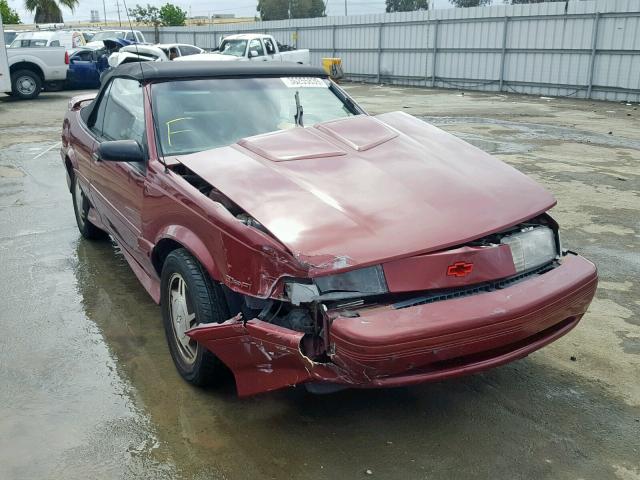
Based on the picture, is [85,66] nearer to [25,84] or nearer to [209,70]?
[25,84]

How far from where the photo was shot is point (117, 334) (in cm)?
393

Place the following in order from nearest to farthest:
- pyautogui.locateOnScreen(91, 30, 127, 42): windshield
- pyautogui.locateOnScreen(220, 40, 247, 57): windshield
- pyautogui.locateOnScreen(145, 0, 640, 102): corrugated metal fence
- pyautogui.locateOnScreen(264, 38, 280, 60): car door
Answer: pyautogui.locateOnScreen(145, 0, 640, 102): corrugated metal fence → pyautogui.locateOnScreen(220, 40, 247, 57): windshield → pyautogui.locateOnScreen(264, 38, 280, 60): car door → pyautogui.locateOnScreen(91, 30, 127, 42): windshield

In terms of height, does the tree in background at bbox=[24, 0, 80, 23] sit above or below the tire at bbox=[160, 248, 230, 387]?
above

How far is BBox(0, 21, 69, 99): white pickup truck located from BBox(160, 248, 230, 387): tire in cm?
1701

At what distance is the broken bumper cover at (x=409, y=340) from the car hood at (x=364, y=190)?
0.27 metres

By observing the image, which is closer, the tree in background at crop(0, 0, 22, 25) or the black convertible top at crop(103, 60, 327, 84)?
the black convertible top at crop(103, 60, 327, 84)

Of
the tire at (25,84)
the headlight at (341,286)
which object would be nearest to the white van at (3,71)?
the tire at (25,84)

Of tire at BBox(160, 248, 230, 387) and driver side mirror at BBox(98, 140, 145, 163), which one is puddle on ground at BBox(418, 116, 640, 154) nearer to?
driver side mirror at BBox(98, 140, 145, 163)

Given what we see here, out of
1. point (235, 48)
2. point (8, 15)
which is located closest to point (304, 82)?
point (235, 48)

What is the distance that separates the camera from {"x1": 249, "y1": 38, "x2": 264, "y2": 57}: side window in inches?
752

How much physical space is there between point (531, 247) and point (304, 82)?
7.18ft

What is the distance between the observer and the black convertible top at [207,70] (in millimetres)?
3982

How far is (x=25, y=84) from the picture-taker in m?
18.1

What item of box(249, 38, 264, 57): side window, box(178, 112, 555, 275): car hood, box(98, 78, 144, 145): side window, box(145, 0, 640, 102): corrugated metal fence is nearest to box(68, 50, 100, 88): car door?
box(249, 38, 264, 57): side window
